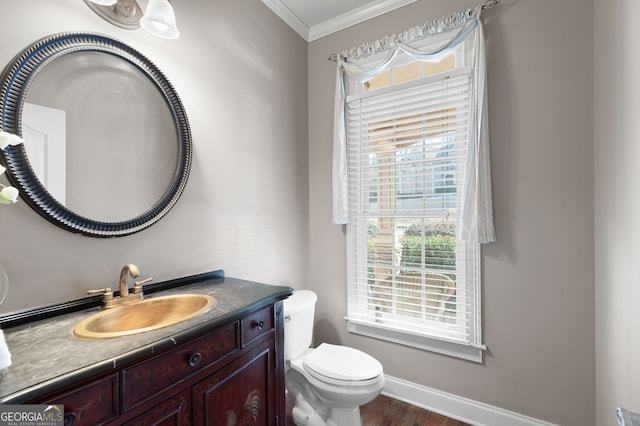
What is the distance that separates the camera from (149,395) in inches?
32.8

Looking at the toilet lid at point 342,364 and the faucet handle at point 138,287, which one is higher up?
the faucet handle at point 138,287

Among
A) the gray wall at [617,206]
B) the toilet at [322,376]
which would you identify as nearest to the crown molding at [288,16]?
the gray wall at [617,206]

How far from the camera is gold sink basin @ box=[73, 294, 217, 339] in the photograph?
105 centimetres

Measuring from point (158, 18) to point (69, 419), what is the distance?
136 centimetres

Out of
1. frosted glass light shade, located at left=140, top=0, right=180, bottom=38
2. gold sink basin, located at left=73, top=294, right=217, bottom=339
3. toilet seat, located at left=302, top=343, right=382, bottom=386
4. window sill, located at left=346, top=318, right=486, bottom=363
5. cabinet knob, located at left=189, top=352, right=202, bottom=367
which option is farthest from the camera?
window sill, located at left=346, top=318, right=486, bottom=363

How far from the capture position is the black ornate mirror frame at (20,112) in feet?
3.17

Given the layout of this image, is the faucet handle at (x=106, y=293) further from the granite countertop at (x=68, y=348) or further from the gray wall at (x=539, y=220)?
the gray wall at (x=539, y=220)

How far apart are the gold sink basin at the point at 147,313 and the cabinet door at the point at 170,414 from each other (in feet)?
0.78

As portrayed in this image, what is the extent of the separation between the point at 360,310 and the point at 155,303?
1445 mm

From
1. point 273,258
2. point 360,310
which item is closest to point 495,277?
point 360,310

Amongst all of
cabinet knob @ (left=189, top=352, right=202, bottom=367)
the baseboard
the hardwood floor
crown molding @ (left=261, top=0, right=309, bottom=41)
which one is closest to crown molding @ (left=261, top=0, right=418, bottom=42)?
crown molding @ (left=261, top=0, right=309, bottom=41)

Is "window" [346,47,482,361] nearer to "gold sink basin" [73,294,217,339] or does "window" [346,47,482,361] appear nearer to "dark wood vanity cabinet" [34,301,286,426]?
"dark wood vanity cabinet" [34,301,286,426]

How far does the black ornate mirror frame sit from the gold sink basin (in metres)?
0.31

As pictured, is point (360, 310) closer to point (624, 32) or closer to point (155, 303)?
point (155, 303)
